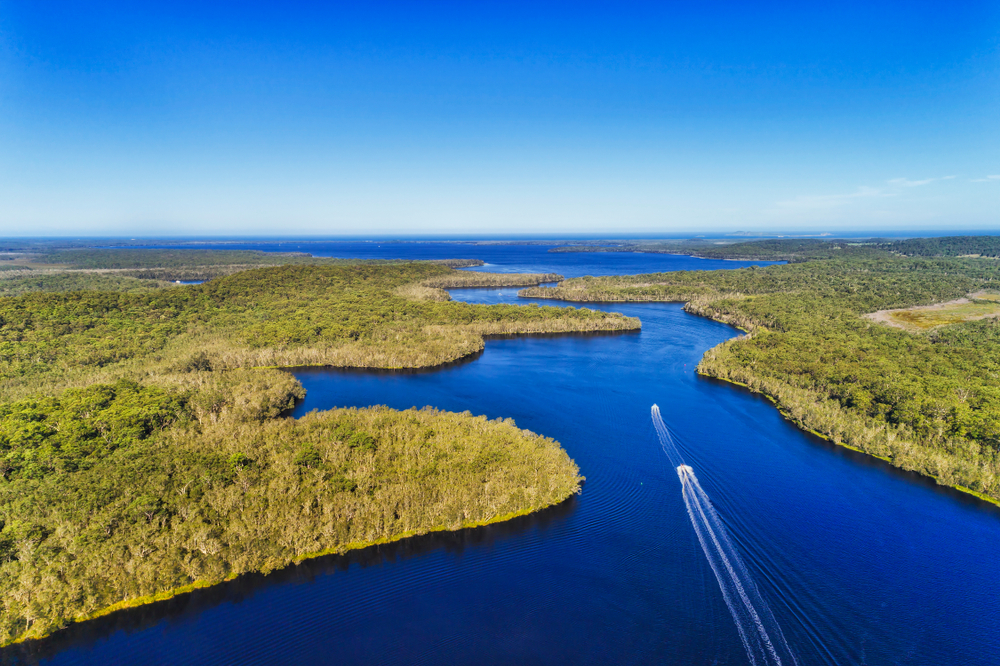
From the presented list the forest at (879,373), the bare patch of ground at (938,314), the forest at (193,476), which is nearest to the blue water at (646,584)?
the forest at (193,476)

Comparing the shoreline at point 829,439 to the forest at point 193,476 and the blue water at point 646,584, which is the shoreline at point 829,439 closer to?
the blue water at point 646,584

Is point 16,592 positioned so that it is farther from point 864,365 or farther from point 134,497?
point 864,365

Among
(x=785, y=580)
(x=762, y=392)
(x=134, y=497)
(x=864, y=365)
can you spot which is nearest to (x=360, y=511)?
(x=134, y=497)

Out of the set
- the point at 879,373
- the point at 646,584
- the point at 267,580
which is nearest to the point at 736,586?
the point at 646,584

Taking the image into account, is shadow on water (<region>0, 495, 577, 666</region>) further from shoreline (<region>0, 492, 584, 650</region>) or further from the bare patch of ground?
the bare patch of ground

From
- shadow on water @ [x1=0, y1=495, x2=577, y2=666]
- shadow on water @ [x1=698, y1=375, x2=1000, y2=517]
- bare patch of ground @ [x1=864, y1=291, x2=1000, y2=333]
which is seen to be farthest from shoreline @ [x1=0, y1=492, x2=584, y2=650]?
bare patch of ground @ [x1=864, y1=291, x2=1000, y2=333]
